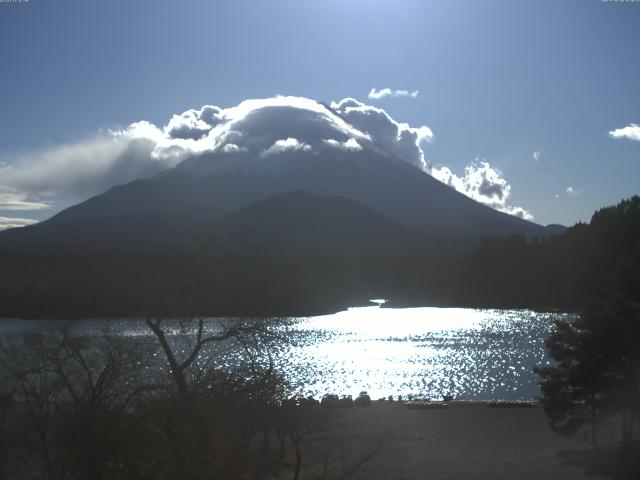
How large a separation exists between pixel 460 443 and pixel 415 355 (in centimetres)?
2684

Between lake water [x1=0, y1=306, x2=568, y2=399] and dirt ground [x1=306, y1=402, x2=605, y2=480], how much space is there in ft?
14.8

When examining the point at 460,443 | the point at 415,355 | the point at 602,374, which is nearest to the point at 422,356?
the point at 415,355

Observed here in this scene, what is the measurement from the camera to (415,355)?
44688 millimetres

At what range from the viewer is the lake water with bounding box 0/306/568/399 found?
31.8 meters

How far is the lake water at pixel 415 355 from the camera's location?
3181 cm

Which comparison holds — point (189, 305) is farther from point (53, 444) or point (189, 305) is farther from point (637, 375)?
point (637, 375)

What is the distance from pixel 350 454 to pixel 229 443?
10.7 metres

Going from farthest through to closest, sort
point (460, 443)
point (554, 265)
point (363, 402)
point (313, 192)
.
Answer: point (313, 192)
point (554, 265)
point (363, 402)
point (460, 443)

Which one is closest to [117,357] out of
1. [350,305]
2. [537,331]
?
[537,331]

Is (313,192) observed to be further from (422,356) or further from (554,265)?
(422,356)

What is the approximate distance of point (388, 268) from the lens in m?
104

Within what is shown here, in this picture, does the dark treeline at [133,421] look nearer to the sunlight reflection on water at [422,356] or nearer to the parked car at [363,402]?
the parked car at [363,402]

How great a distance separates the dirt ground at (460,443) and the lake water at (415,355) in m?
4.52

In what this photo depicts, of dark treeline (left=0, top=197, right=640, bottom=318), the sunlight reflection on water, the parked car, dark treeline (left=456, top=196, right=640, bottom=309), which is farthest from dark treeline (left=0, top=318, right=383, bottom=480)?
dark treeline (left=456, top=196, right=640, bottom=309)
